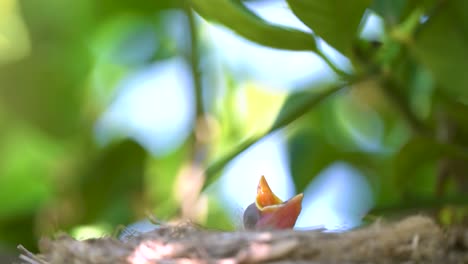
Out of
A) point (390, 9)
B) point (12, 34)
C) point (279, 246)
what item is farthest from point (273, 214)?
point (12, 34)

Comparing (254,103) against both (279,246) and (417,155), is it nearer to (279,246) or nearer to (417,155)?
(417,155)

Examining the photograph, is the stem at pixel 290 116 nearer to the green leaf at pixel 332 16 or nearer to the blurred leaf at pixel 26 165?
the green leaf at pixel 332 16

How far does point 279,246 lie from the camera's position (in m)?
0.45

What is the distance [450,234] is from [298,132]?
21.8 inches

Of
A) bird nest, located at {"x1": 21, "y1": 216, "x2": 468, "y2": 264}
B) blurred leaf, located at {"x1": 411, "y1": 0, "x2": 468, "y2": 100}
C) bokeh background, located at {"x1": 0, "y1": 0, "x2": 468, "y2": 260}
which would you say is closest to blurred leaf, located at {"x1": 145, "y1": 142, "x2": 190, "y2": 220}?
bokeh background, located at {"x1": 0, "y1": 0, "x2": 468, "y2": 260}

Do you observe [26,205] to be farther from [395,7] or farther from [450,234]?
[450,234]

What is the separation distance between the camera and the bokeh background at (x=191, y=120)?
2.41ft

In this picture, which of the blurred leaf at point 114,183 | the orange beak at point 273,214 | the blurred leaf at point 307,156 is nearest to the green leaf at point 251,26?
the orange beak at point 273,214

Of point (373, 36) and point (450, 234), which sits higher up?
point (373, 36)

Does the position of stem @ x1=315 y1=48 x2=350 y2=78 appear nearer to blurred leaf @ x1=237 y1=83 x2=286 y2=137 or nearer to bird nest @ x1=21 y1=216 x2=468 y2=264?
bird nest @ x1=21 y1=216 x2=468 y2=264

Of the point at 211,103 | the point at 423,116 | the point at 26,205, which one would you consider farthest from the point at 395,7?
the point at 26,205

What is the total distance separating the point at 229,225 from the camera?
3.50 ft

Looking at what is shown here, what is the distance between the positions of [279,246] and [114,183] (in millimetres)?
626

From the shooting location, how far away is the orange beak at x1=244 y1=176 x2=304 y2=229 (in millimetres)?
548
